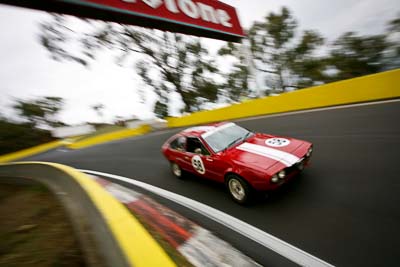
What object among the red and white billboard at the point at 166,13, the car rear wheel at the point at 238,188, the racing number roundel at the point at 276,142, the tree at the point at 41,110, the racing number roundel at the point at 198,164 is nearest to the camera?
the car rear wheel at the point at 238,188

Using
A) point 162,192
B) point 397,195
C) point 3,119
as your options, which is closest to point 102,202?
point 162,192

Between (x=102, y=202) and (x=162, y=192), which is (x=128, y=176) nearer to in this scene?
(x=162, y=192)

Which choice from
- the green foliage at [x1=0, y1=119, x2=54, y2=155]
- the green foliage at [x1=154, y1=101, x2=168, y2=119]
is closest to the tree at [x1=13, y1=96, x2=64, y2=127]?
the green foliage at [x1=0, y1=119, x2=54, y2=155]

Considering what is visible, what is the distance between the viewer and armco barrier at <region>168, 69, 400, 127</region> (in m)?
7.00

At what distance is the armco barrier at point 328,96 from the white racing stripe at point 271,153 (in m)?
5.21

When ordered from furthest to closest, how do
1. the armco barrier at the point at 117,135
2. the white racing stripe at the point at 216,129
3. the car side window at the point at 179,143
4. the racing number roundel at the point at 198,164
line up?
the armco barrier at the point at 117,135, the car side window at the point at 179,143, the white racing stripe at the point at 216,129, the racing number roundel at the point at 198,164

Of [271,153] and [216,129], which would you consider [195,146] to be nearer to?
[216,129]

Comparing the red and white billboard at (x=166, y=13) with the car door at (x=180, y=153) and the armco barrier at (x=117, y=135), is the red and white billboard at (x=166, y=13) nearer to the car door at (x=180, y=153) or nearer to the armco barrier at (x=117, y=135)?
the car door at (x=180, y=153)

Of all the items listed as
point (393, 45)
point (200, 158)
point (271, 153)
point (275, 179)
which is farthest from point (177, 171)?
point (393, 45)

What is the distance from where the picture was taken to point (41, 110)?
136 ft

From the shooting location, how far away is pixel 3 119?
106ft

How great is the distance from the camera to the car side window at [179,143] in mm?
5520

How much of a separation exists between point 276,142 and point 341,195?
4.51 feet

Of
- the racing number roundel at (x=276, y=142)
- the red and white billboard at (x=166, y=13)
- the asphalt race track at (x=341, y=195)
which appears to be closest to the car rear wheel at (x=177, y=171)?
the asphalt race track at (x=341, y=195)
